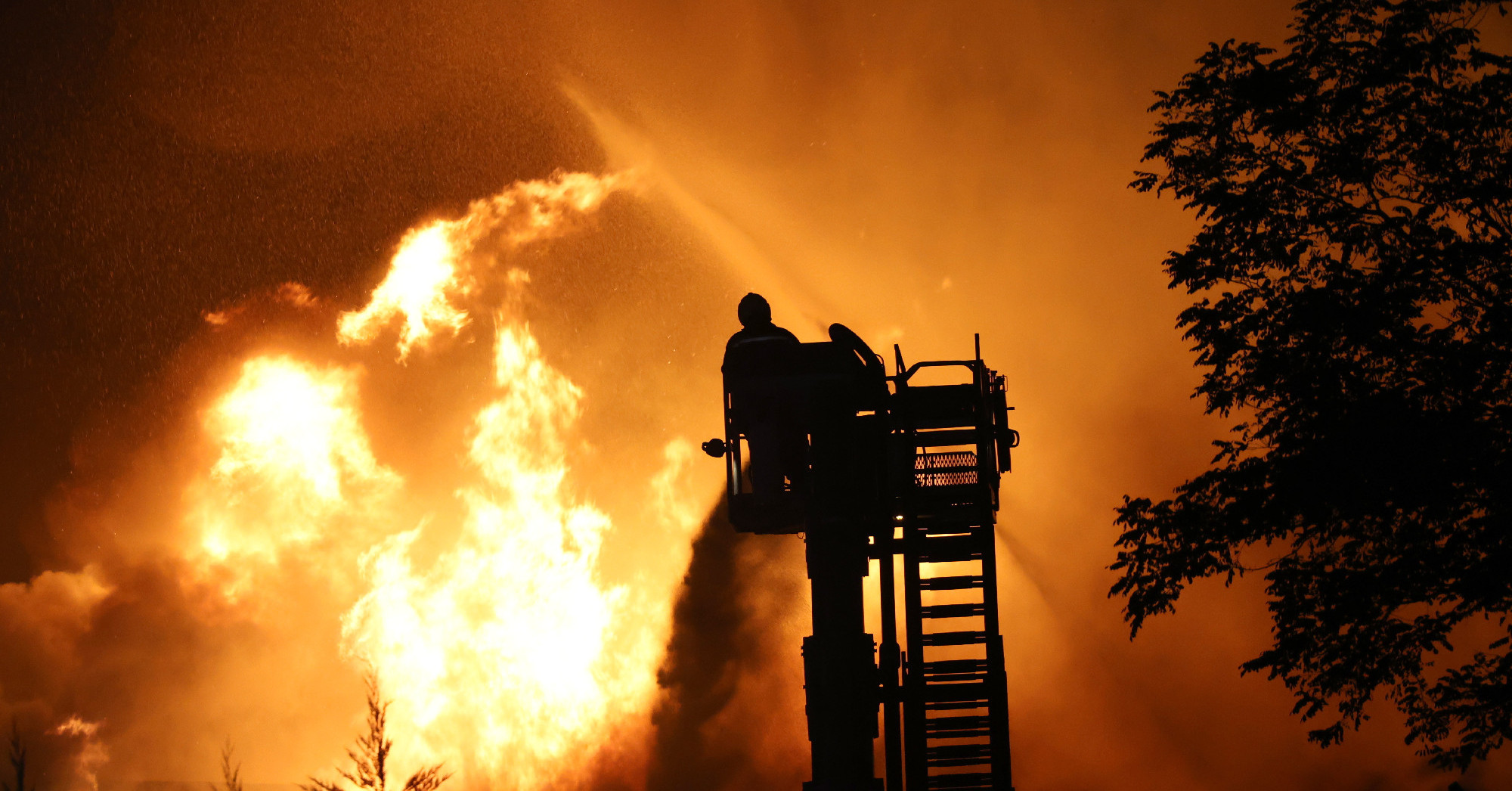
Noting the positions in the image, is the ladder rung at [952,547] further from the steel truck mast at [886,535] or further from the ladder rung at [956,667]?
the ladder rung at [956,667]

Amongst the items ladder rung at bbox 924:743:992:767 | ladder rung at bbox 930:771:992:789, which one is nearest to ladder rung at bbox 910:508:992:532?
ladder rung at bbox 924:743:992:767

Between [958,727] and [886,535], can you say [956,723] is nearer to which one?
[958,727]

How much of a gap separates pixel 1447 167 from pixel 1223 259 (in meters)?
2.73

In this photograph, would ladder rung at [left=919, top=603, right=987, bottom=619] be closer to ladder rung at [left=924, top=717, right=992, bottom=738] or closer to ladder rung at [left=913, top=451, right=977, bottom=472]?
ladder rung at [left=924, top=717, right=992, bottom=738]

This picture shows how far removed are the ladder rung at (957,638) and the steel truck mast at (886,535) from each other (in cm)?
3

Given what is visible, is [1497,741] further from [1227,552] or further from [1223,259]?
[1223,259]

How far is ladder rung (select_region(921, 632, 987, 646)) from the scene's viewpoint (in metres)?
13.5

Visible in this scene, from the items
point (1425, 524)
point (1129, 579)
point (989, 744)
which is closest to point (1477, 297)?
point (1425, 524)

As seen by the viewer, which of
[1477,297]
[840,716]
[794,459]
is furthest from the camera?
[1477,297]

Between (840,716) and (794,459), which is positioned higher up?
(794,459)

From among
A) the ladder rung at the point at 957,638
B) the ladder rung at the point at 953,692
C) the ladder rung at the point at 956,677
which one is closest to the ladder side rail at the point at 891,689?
the ladder rung at the point at 953,692

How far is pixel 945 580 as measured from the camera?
14.1m

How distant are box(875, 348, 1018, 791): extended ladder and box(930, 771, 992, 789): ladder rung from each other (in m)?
0.01

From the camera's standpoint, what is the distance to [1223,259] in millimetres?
16016
